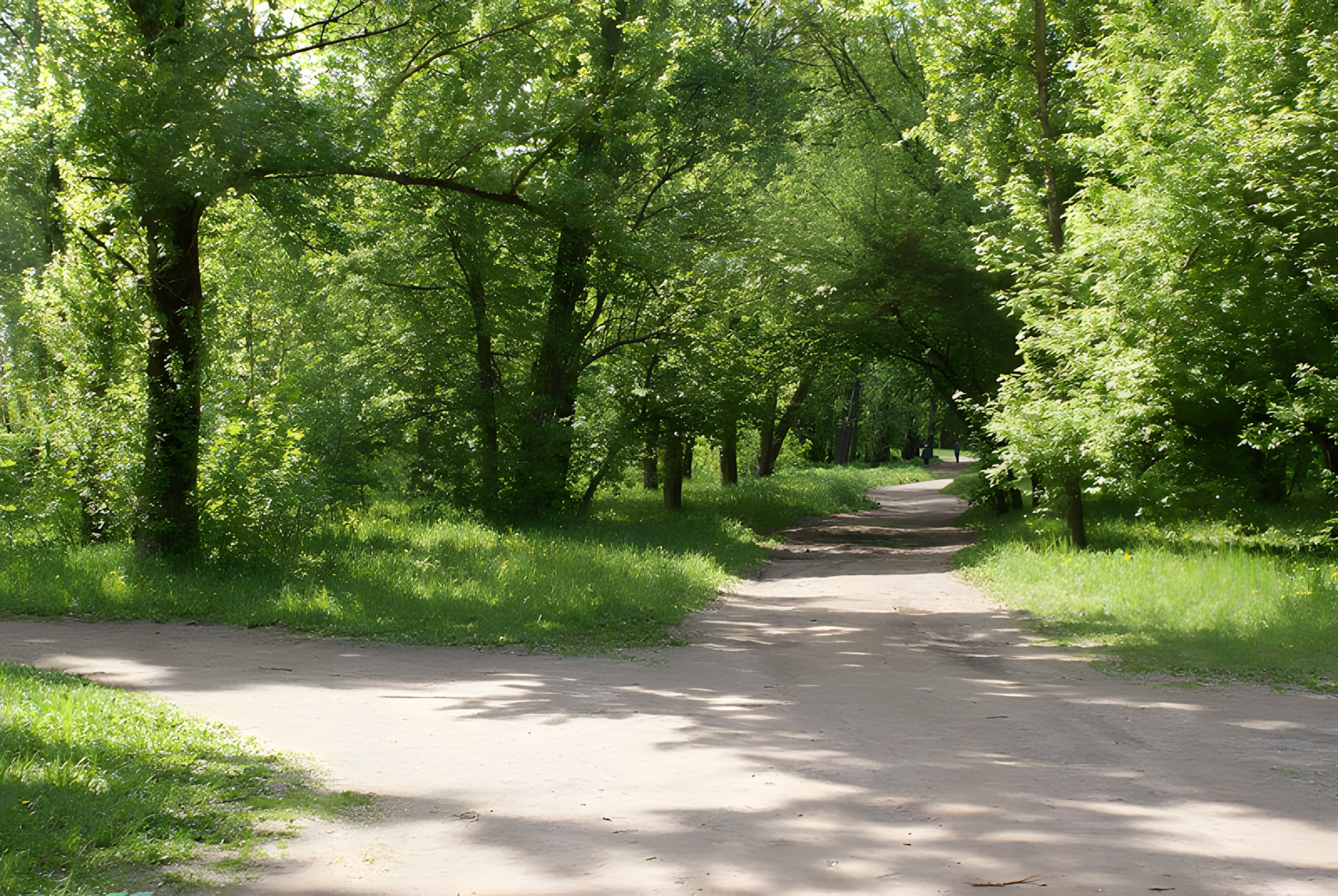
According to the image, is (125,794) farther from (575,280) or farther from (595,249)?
(575,280)

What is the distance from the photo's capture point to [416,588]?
11.7 metres

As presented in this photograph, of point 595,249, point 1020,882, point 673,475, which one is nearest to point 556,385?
point 595,249

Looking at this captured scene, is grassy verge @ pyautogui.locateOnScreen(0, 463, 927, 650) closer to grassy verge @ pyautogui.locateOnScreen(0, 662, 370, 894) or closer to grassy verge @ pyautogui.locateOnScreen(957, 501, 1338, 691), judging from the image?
grassy verge @ pyautogui.locateOnScreen(0, 662, 370, 894)

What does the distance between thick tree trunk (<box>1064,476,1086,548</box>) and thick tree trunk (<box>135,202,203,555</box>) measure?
14114mm

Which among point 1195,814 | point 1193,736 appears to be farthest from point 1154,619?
point 1195,814

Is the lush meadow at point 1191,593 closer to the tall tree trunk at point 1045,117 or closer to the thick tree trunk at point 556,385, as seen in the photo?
the tall tree trunk at point 1045,117

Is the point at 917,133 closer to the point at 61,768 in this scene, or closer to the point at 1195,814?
the point at 1195,814

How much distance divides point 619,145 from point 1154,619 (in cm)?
1416

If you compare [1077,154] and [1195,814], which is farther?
[1077,154]

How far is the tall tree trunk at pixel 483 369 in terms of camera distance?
1862 centimetres

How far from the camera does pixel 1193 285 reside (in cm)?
1282

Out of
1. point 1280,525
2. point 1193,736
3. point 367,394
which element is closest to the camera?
point 1193,736

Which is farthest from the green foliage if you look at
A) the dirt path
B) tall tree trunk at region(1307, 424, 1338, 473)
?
the dirt path

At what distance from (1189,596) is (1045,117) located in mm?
9787
